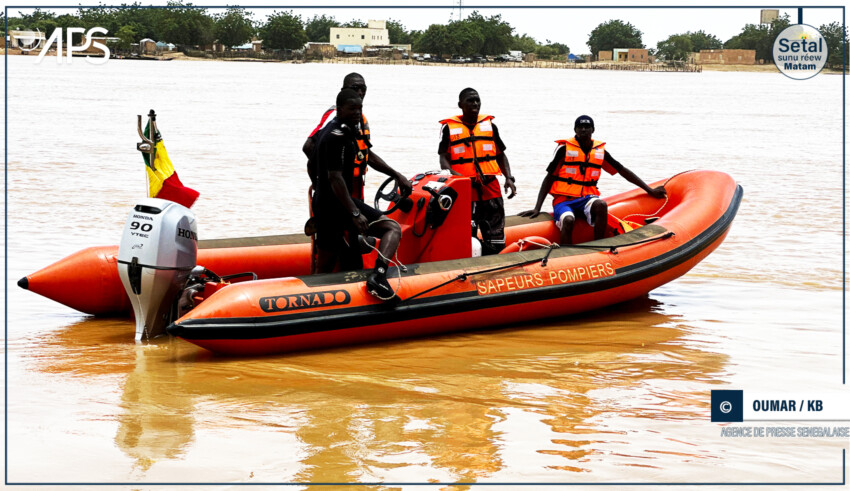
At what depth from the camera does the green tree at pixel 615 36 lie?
73.6m

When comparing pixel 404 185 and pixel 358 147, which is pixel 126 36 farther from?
pixel 358 147

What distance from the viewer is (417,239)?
622 centimetres

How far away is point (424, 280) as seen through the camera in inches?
229

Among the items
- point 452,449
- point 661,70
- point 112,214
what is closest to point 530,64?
point 661,70

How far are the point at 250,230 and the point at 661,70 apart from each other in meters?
83.5

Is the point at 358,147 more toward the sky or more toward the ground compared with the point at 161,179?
more toward the sky

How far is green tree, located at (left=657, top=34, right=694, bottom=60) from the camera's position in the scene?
257 ft

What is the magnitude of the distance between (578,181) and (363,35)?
71705mm

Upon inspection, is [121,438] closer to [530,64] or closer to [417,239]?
[417,239]

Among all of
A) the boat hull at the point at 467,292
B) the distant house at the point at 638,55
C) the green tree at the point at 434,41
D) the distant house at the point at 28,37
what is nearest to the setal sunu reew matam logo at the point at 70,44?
the boat hull at the point at 467,292

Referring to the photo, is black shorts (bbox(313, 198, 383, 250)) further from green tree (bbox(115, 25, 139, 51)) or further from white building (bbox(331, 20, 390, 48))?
white building (bbox(331, 20, 390, 48))

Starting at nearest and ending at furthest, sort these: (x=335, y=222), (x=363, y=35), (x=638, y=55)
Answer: (x=335, y=222) → (x=363, y=35) → (x=638, y=55)

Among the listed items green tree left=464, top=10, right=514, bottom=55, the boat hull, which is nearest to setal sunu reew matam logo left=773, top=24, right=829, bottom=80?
the boat hull

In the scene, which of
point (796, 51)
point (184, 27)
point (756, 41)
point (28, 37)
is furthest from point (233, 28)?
point (796, 51)
